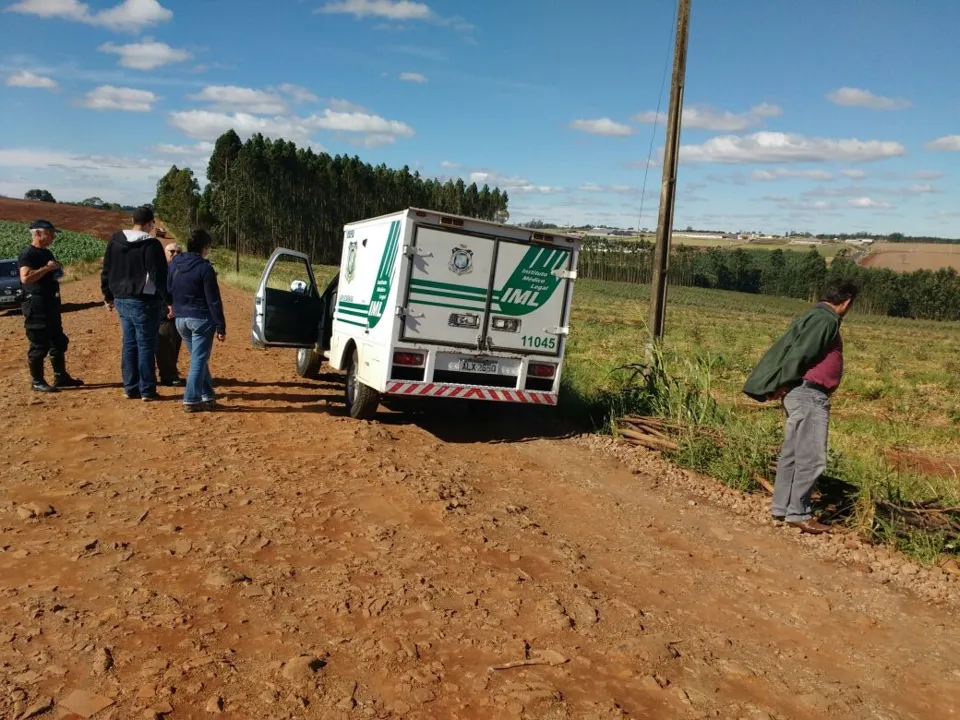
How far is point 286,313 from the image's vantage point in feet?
34.3

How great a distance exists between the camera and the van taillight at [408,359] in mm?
7801

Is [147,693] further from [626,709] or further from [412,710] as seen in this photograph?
[626,709]

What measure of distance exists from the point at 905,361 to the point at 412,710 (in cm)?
2838

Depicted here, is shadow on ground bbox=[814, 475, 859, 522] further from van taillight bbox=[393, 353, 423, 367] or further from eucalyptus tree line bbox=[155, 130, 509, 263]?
eucalyptus tree line bbox=[155, 130, 509, 263]

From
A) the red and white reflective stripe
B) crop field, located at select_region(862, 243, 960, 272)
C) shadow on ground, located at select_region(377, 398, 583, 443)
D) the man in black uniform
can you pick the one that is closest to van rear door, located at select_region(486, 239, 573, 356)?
the red and white reflective stripe

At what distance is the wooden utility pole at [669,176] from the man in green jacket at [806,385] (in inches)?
129

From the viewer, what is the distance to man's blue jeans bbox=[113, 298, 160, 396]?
8109 mm

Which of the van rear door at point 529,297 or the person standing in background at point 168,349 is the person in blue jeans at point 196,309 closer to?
the person standing in background at point 168,349

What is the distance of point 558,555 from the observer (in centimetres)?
498

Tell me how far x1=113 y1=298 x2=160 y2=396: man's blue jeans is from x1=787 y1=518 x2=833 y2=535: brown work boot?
22.0 ft

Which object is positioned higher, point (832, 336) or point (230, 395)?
point (832, 336)

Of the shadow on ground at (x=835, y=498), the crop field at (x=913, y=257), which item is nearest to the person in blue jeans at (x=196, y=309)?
the shadow on ground at (x=835, y=498)

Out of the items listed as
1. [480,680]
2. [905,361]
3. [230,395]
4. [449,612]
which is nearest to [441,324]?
[230,395]

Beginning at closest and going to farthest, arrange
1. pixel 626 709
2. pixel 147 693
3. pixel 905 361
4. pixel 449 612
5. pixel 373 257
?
pixel 147 693 < pixel 626 709 < pixel 449 612 < pixel 373 257 < pixel 905 361
